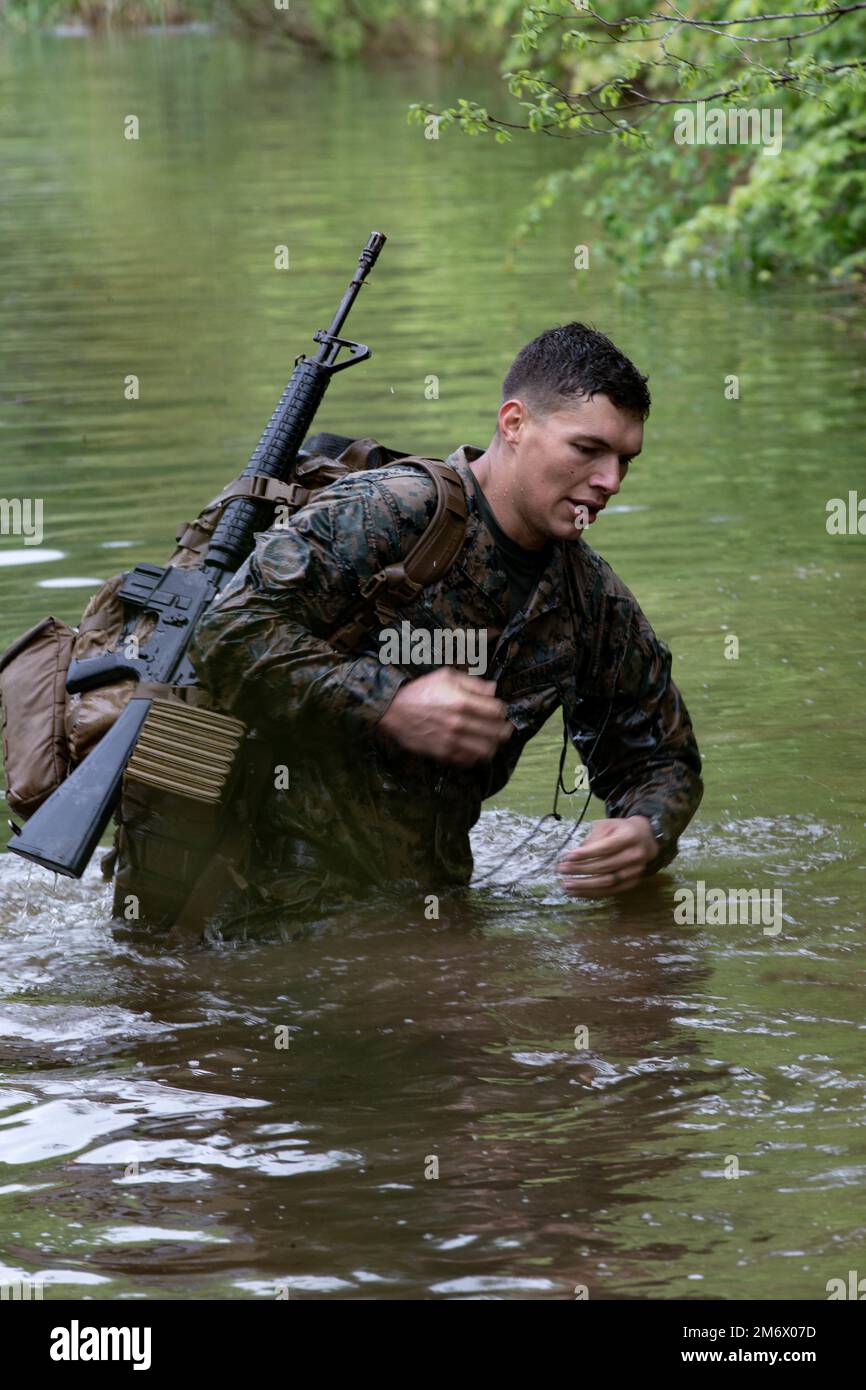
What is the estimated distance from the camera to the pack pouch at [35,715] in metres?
5.38

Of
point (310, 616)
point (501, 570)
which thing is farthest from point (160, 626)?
point (501, 570)

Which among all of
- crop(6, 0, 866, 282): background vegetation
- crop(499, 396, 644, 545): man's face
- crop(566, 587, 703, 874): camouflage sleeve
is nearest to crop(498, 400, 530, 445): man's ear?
crop(499, 396, 644, 545): man's face

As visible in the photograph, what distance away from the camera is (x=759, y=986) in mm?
5215

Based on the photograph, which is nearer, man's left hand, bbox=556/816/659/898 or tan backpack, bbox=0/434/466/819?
tan backpack, bbox=0/434/466/819

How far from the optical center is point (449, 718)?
487 centimetres

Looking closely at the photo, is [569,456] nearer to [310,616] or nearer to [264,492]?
[310,616]

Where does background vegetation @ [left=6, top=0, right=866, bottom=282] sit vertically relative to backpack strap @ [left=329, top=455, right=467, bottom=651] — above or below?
above

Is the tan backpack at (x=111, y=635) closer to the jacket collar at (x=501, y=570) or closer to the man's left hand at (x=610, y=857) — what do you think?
the jacket collar at (x=501, y=570)

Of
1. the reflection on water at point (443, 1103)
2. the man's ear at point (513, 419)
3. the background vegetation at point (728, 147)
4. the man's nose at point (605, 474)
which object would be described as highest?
the background vegetation at point (728, 147)

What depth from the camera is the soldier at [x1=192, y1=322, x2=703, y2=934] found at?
5023 millimetres

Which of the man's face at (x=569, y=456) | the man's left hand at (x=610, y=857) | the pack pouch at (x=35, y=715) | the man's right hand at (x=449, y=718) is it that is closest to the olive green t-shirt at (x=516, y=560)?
the man's face at (x=569, y=456)

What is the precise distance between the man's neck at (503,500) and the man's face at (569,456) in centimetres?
5

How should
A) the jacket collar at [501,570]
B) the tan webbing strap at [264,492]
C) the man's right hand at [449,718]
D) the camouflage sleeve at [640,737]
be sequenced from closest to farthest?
the man's right hand at [449,718]
the jacket collar at [501,570]
the tan webbing strap at [264,492]
the camouflage sleeve at [640,737]

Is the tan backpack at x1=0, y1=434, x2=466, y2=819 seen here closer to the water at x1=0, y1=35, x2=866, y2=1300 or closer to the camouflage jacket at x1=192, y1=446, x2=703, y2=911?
the camouflage jacket at x1=192, y1=446, x2=703, y2=911
